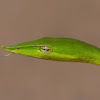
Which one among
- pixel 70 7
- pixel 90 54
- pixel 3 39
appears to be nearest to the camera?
pixel 90 54

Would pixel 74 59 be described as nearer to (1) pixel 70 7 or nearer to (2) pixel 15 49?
(2) pixel 15 49

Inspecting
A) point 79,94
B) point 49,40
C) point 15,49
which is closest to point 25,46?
point 15,49

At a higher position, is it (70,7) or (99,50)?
(70,7)

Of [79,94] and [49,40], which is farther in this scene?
[79,94]

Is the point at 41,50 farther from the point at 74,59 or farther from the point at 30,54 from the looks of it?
the point at 74,59

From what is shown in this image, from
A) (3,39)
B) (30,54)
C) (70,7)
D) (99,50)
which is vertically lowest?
(30,54)

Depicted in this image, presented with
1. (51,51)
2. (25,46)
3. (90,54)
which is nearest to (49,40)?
(51,51)

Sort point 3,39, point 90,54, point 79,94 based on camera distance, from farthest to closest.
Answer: point 3,39
point 79,94
point 90,54
